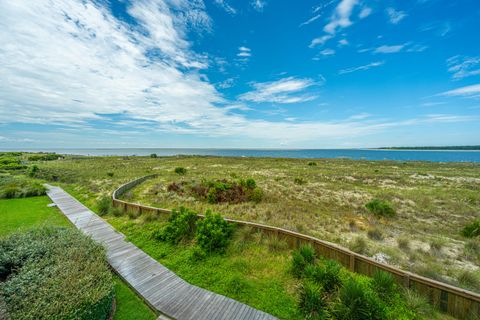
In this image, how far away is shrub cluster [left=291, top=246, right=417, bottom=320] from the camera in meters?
3.79

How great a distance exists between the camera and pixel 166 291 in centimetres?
484

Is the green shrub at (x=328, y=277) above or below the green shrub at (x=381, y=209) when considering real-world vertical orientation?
above

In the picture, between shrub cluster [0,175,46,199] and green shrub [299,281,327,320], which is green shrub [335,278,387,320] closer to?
green shrub [299,281,327,320]

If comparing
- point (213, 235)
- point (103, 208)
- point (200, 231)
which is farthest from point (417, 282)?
point (103, 208)

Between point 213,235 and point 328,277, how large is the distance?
4.02 meters

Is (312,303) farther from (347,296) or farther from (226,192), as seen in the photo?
(226,192)

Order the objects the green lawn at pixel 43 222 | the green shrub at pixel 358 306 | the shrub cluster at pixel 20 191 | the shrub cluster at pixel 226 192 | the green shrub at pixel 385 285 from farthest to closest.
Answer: the shrub cluster at pixel 20 191, the shrub cluster at pixel 226 192, the green shrub at pixel 385 285, the green lawn at pixel 43 222, the green shrub at pixel 358 306

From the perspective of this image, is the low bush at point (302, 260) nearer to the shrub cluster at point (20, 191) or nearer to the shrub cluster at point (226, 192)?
the shrub cluster at point (226, 192)

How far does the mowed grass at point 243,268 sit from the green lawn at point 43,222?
1.31 m

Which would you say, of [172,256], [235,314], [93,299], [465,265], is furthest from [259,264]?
[465,265]

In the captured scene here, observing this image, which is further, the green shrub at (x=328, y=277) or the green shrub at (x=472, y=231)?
the green shrub at (x=472, y=231)

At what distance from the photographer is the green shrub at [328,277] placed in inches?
187

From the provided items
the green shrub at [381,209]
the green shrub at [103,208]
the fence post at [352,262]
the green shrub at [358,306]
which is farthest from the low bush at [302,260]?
the green shrub at [103,208]

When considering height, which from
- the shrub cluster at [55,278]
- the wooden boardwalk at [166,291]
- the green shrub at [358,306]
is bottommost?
the wooden boardwalk at [166,291]
